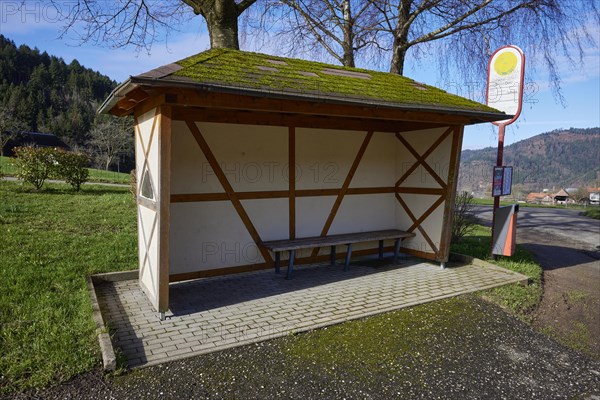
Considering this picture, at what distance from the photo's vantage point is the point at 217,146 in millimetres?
6113

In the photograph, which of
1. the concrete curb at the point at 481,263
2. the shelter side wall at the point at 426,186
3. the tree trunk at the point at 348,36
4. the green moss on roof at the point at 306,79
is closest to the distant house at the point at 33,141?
the tree trunk at the point at 348,36

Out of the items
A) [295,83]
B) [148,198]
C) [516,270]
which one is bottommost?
[516,270]

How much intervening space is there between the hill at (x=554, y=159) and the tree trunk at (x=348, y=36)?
231ft

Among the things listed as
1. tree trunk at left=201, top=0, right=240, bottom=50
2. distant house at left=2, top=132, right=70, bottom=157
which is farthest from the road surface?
distant house at left=2, top=132, right=70, bottom=157

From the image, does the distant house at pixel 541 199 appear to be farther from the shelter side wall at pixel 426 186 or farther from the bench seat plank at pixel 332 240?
the bench seat plank at pixel 332 240

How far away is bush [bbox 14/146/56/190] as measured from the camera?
1364 cm

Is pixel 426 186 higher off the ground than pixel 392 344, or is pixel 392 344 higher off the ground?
pixel 426 186

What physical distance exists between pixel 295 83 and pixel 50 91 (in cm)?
6441

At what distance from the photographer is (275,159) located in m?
6.70

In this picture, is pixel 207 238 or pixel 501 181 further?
pixel 501 181

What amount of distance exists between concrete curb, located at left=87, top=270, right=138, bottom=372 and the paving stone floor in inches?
4.0

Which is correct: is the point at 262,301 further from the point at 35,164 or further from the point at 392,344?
the point at 35,164

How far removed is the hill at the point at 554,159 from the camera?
8431cm

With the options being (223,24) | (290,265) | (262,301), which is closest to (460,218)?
(290,265)
